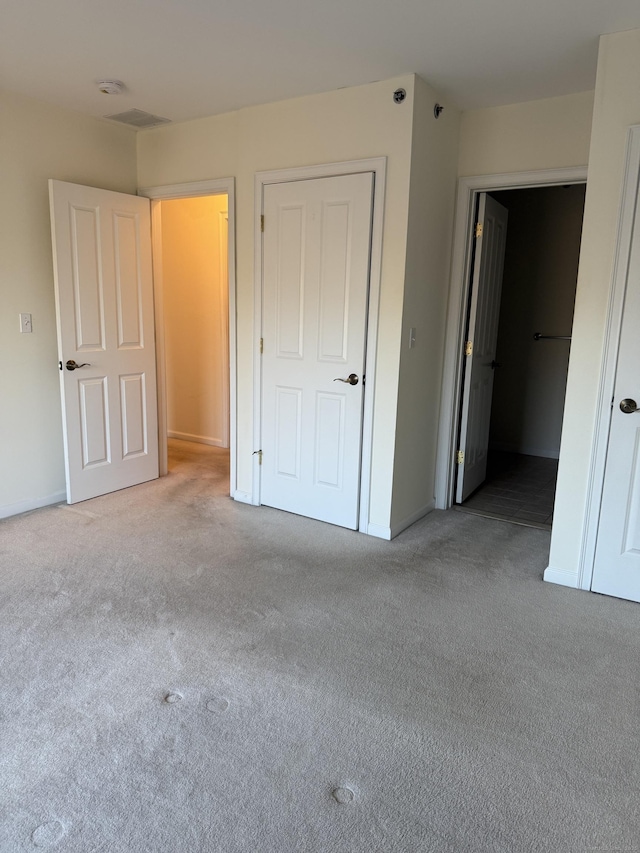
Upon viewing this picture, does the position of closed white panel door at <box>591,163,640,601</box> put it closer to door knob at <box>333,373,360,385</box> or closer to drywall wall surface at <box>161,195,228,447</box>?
door knob at <box>333,373,360,385</box>

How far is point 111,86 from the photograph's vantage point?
10.7 feet

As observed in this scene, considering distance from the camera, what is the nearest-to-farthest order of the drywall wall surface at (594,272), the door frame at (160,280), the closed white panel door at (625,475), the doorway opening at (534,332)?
the drywall wall surface at (594,272), the closed white panel door at (625,475), the door frame at (160,280), the doorway opening at (534,332)

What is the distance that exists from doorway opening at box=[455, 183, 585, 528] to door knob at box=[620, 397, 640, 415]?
213cm

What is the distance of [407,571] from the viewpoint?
312cm

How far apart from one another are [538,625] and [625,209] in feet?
6.24

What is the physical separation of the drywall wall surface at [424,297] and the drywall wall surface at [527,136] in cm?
12

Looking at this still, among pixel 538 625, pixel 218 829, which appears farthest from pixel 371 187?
pixel 218 829

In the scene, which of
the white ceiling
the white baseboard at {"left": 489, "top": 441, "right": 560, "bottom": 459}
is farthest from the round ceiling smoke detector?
the white baseboard at {"left": 489, "top": 441, "right": 560, "bottom": 459}

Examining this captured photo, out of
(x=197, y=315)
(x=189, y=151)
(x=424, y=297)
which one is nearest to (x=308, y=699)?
(x=424, y=297)

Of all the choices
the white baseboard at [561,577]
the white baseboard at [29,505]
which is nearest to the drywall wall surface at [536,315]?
the white baseboard at [561,577]

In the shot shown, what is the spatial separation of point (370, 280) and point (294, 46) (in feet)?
3.90

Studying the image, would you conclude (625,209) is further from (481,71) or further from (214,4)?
(214,4)

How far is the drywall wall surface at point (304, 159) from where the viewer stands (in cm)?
317

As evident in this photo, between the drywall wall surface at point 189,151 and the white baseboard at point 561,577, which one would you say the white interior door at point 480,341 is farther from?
the drywall wall surface at point 189,151
